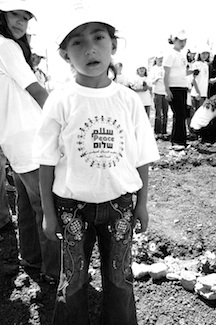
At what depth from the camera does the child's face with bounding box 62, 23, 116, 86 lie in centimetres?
155

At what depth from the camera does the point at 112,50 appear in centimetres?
169

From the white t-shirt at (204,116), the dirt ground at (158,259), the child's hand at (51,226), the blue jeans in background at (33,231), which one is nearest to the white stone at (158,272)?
the dirt ground at (158,259)

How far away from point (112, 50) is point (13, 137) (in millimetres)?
805

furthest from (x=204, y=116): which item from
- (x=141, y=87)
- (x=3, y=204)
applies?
(x=3, y=204)

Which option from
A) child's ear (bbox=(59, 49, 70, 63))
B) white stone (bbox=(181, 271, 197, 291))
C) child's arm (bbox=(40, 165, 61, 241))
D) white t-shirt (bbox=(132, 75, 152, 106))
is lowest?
white stone (bbox=(181, 271, 197, 291))

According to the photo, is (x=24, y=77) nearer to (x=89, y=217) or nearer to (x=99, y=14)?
(x=99, y=14)

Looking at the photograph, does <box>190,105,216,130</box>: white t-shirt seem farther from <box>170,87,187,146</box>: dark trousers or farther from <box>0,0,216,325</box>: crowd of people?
<box>0,0,216,325</box>: crowd of people

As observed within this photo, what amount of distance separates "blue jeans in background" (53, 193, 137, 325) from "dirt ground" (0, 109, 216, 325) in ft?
1.50

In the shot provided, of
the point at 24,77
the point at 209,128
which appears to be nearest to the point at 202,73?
the point at 209,128

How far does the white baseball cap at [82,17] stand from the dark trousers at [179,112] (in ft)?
15.5

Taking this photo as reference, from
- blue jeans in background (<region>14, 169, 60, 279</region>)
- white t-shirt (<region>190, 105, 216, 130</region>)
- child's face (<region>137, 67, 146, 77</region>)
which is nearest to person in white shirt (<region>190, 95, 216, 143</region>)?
white t-shirt (<region>190, 105, 216, 130</region>)

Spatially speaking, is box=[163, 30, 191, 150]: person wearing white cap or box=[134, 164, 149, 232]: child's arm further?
box=[163, 30, 191, 150]: person wearing white cap

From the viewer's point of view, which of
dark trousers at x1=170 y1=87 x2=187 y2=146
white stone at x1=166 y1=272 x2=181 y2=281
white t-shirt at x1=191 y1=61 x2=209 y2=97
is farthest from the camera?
white t-shirt at x1=191 y1=61 x2=209 y2=97

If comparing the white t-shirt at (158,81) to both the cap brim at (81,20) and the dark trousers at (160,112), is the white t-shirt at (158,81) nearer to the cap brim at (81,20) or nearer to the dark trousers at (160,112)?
the dark trousers at (160,112)
